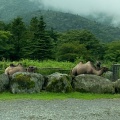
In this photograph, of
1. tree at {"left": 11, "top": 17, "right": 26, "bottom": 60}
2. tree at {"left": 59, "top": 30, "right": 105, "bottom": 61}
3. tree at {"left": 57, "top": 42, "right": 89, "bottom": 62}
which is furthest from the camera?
tree at {"left": 59, "top": 30, "right": 105, "bottom": 61}

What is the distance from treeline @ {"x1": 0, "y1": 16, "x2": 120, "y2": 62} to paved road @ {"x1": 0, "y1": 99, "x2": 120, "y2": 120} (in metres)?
44.7

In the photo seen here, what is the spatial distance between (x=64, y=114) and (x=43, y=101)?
372cm

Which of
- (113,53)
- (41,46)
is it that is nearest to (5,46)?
(41,46)

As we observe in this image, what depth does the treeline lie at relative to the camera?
218ft

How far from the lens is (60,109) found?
45.4 feet

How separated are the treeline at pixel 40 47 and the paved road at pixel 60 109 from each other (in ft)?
147

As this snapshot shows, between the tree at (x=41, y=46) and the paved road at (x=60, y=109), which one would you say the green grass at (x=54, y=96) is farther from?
the tree at (x=41, y=46)

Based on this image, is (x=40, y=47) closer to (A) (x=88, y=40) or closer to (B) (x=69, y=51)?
(B) (x=69, y=51)

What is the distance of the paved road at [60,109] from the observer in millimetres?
11984

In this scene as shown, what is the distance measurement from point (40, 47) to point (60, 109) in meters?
51.9

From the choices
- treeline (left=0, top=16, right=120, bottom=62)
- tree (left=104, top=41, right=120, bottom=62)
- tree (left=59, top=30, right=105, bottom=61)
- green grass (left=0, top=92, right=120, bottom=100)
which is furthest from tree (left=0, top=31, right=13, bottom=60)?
green grass (left=0, top=92, right=120, bottom=100)

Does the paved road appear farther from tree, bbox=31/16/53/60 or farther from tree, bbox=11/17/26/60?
tree, bbox=11/17/26/60

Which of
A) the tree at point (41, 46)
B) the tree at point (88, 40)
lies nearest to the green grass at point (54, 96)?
the tree at point (41, 46)

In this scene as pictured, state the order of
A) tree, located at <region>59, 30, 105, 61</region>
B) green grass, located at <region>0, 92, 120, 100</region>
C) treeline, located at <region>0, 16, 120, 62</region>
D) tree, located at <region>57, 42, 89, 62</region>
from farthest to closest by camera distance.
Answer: tree, located at <region>59, 30, 105, 61</region> < tree, located at <region>57, 42, 89, 62</region> < treeline, located at <region>0, 16, 120, 62</region> < green grass, located at <region>0, 92, 120, 100</region>
